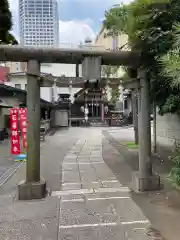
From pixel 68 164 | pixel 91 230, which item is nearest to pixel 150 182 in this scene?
pixel 91 230

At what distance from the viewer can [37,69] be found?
651 centimetres

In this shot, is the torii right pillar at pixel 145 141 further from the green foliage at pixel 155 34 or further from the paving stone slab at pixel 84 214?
the paving stone slab at pixel 84 214

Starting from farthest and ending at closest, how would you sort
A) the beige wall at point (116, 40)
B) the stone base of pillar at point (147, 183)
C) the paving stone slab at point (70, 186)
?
the beige wall at point (116, 40) < the paving stone slab at point (70, 186) < the stone base of pillar at point (147, 183)

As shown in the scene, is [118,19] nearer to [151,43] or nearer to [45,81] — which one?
[151,43]

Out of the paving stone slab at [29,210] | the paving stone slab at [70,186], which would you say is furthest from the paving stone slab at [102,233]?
the paving stone slab at [70,186]

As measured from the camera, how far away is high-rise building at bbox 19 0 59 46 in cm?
933

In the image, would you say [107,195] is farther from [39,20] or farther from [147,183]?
[39,20]

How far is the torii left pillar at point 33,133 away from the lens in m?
6.48

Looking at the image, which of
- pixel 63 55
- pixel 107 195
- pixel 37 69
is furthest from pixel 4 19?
pixel 107 195

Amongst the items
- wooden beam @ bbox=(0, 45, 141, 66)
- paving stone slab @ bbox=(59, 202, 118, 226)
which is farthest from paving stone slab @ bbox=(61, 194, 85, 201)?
wooden beam @ bbox=(0, 45, 141, 66)

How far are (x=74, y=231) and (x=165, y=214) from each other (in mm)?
1908

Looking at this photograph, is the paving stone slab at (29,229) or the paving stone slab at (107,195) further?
the paving stone slab at (107,195)

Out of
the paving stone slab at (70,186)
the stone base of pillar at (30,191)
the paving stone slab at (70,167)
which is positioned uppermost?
the stone base of pillar at (30,191)

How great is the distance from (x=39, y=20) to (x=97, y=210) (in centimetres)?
737
